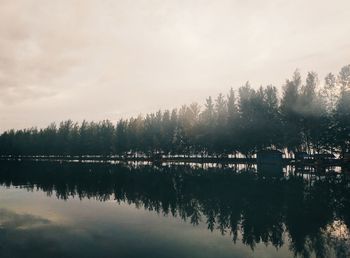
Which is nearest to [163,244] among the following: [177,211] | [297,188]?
[177,211]

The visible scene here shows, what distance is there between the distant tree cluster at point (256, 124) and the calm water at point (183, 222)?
41062 millimetres

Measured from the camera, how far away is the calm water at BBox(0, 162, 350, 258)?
19.8 metres

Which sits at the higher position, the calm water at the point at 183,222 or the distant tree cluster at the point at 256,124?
the distant tree cluster at the point at 256,124

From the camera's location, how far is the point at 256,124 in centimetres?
9856

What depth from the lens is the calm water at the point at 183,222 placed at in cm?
1977

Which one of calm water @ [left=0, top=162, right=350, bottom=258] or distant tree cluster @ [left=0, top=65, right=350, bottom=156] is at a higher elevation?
distant tree cluster @ [left=0, top=65, right=350, bottom=156]

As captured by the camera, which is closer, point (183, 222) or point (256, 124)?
point (183, 222)

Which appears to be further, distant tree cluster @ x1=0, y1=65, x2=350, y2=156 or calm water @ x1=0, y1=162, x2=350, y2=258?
distant tree cluster @ x1=0, y1=65, x2=350, y2=156

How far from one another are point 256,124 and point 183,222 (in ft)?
250

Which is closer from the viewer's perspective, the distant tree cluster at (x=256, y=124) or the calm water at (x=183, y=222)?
the calm water at (x=183, y=222)

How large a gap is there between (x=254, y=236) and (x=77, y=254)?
12050 mm

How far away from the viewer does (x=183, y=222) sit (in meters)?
27.3

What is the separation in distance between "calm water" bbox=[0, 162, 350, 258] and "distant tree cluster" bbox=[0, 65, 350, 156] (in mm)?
41062

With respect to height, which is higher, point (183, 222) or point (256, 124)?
point (256, 124)
